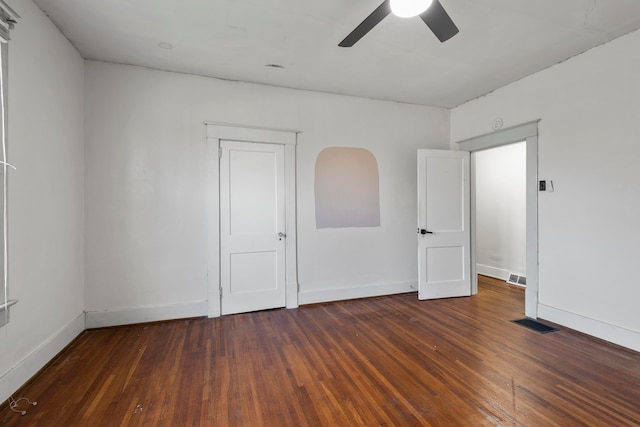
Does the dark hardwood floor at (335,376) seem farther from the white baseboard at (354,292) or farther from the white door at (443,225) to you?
the white door at (443,225)

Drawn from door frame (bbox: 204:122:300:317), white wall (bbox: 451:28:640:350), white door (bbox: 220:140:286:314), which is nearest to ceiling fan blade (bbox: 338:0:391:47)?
door frame (bbox: 204:122:300:317)

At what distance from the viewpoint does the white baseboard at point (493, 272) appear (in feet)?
16.7

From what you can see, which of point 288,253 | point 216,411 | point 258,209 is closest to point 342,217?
point 288,253

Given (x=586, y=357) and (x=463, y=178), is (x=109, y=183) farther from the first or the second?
(x=586, y=357)

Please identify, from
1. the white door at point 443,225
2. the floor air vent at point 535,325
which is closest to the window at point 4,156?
the white door at point 443,225

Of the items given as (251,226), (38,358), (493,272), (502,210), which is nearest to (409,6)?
(251,226)

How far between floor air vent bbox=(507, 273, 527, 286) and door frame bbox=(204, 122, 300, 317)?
11.8 ft

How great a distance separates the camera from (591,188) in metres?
2.88

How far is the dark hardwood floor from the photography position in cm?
180

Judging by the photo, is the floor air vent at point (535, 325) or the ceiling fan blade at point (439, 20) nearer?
the ceiling fan blade at point (439, 20)

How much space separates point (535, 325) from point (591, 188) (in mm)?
1503

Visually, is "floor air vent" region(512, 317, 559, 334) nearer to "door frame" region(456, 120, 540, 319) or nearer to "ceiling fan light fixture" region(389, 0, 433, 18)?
"door frame" region(456, 120, 540, 319)

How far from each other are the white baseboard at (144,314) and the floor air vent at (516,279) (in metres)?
4.66

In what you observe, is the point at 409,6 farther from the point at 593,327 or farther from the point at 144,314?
the point at 144,314
